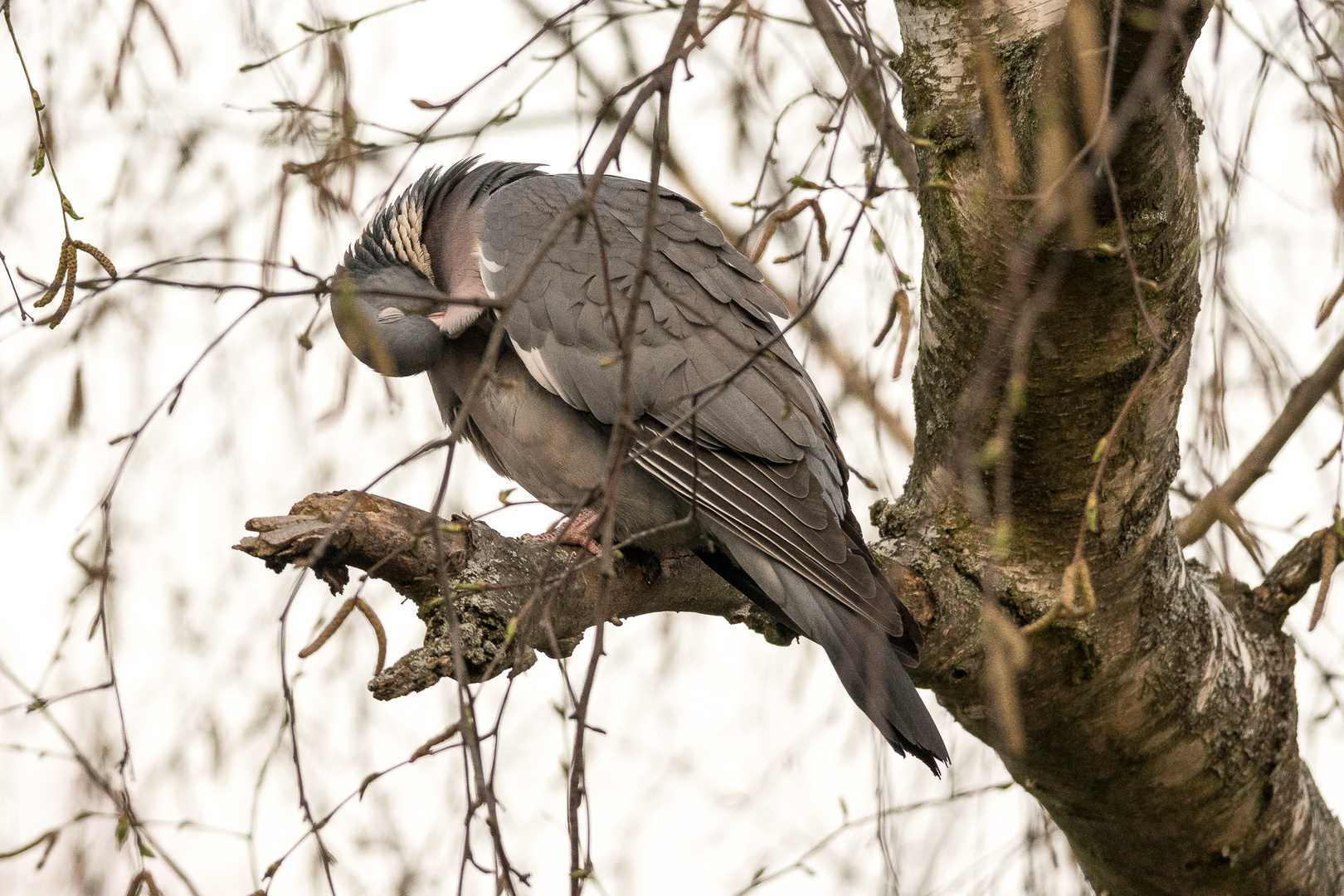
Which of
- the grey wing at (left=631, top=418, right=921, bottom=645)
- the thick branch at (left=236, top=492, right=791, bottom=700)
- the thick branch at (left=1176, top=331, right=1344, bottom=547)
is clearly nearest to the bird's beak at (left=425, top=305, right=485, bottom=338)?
the grey wing at (left=631, top=418, right=921, bottom=645)

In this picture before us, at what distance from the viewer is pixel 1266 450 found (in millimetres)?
2637

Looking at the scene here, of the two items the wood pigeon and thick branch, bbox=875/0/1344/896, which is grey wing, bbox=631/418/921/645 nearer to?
the wood pigeon

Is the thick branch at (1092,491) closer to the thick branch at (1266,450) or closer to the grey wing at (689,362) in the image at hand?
the thick branch at (1266,450)

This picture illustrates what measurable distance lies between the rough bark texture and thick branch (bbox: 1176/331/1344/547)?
0.12 metres

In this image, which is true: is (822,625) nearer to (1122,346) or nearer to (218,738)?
(1122,346)

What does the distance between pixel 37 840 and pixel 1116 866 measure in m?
2.39

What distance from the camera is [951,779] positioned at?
3.12 metres

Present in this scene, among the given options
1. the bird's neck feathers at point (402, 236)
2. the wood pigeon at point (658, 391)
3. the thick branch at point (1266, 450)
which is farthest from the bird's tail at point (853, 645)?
the bird's neck feathers at point (402, 236)

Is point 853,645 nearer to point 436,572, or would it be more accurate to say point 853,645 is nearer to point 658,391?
point 658,391

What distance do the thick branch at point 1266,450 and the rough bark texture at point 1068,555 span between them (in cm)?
12

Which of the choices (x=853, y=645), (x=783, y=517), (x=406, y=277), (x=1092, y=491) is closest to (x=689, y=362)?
(x=783, y=517)

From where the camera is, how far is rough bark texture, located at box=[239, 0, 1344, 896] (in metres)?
1.85

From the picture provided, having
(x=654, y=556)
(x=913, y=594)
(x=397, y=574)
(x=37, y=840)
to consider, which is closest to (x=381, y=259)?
(x=654, y=556)

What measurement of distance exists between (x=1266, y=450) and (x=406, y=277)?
7.23 ft
